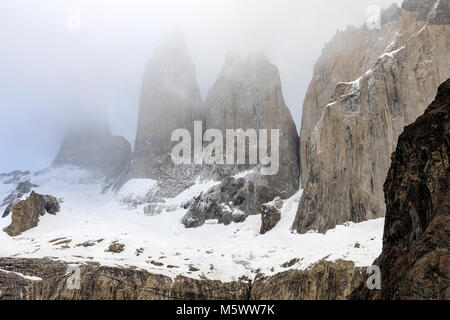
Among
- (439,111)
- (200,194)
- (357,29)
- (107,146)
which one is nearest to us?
(439,111)

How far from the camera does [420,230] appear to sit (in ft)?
37.1

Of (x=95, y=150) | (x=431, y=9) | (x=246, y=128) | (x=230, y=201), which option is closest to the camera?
(x=431, y=9)

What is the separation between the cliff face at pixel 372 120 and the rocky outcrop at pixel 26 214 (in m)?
40.9

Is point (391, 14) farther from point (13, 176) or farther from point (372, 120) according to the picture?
point (13, 176)

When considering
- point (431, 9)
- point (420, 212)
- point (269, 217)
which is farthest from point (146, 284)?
point (431, 9)

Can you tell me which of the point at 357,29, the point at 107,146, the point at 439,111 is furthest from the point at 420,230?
the point at 107,146

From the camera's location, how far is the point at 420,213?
11500 millimetres

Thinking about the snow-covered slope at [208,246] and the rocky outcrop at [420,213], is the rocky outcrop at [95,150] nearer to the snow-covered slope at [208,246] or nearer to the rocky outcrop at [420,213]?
the snow-covered slope at [208,246]

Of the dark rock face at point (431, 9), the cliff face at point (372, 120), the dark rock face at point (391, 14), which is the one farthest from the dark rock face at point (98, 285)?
the dark rock face at point (391, 14)

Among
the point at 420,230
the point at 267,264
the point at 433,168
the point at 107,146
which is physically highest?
the point at 107,146

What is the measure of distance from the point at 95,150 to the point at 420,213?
170881mm

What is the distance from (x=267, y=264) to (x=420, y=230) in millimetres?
39066

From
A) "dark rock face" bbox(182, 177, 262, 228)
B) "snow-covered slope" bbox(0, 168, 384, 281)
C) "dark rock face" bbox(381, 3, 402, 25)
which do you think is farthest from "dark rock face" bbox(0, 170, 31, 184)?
"dark rock face" bbox(381, 3, 402, 25)

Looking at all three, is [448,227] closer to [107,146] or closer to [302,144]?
[302,144]
